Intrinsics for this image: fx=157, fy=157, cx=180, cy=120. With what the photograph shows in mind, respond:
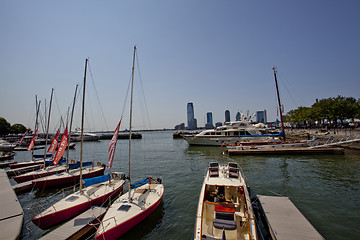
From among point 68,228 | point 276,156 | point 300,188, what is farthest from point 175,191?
point 276,156

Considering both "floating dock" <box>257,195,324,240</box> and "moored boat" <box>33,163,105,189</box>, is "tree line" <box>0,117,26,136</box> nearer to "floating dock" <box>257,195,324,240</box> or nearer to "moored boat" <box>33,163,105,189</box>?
"moored boat" <box>33,163,105,189</box>

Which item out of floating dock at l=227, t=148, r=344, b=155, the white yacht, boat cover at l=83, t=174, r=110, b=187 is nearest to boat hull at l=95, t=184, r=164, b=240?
boat cover at l=83, t=174, r=110, b=187

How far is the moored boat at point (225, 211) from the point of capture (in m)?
6.53

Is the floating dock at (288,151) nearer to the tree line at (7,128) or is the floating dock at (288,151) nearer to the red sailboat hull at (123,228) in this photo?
the red sailboat hull at (123,228)

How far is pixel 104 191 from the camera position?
38.7 feet

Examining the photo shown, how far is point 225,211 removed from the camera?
7.68 m

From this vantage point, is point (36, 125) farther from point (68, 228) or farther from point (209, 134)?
point (209, 134)

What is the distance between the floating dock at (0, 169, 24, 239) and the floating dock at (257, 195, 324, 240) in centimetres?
1207

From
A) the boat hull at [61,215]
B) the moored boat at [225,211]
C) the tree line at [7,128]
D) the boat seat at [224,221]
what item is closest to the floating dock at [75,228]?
the boat hull at [61,215]

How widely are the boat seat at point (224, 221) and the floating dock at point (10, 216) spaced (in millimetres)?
9344

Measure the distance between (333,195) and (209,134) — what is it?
3050 cm

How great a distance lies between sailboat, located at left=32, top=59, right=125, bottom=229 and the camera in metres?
8.67

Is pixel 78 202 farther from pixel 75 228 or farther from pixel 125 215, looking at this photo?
pixel 125 215

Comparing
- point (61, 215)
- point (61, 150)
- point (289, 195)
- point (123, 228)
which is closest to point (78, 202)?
point (61, 215)
